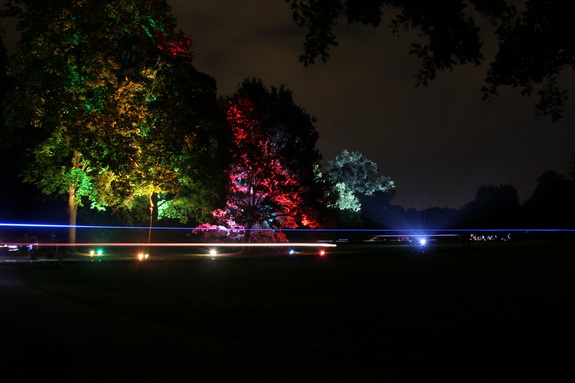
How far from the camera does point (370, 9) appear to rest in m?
9.36

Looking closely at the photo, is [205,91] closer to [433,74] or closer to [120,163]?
[120,163]

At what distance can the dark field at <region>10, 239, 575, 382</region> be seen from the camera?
7.43 metres

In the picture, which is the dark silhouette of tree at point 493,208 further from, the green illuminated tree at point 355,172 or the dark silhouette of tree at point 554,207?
the green illuminated tree at point 355,172

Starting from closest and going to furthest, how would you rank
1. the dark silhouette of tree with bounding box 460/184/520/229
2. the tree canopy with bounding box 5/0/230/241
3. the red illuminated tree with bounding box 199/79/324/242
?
the tree canopy with bounding box 5/0/230/241, the red illuminated tree with bounding box 199/79/324/242, the dark silhouette of tree with bounding box 460/184/520/229

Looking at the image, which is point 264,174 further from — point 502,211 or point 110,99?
point 502,211

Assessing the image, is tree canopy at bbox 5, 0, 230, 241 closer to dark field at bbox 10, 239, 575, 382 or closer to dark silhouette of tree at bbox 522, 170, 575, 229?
dark field at bbox 10, 239, 575, 382

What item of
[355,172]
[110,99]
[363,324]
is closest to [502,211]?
→ [355,172]

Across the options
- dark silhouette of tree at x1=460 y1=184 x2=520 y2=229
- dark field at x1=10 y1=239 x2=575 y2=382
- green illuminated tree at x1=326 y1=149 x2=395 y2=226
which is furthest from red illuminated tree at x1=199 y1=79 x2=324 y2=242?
dark silhouette of tree at x1=460 y1=184 x2=520 y2=229

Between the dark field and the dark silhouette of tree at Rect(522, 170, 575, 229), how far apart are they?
7507 cm

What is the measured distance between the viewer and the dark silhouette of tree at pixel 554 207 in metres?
86.5

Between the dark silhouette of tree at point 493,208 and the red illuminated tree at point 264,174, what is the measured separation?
59.0m

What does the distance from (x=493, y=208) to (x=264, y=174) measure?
8475 cm

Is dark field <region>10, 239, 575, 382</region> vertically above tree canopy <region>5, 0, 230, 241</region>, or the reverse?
tree canopy <region>5, 0, 230, 241</region>

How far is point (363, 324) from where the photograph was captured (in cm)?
1050
